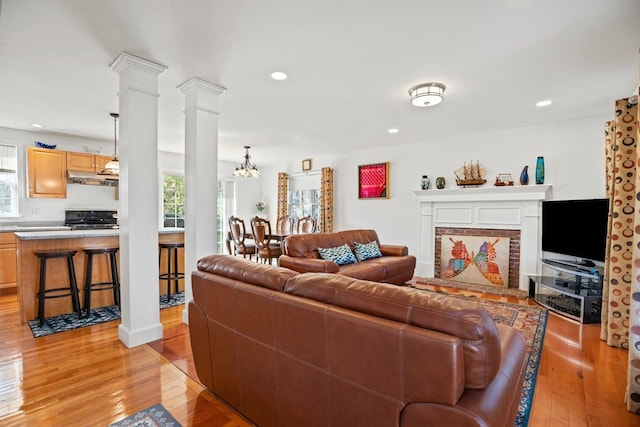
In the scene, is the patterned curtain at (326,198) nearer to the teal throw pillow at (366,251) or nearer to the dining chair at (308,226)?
the dining chair at (308,226)

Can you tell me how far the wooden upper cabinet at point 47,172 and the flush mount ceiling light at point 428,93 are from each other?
558cm

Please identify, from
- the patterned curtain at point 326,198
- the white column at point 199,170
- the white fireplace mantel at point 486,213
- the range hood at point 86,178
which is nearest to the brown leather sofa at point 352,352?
the white column at point 199,170

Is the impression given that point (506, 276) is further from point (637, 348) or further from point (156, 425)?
point (156, 425)

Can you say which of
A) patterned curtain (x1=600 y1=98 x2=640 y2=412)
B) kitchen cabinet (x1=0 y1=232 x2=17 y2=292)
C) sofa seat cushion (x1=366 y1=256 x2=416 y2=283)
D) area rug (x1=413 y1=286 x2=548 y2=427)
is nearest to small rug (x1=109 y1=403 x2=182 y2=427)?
area rug (x1=413 y1=286 x2=548 y2=427)

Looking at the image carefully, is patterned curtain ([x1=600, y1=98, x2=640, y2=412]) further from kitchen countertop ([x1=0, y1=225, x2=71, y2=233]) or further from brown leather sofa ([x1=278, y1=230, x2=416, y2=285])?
kitchen countertop ([x1=0, y1=225, x2=71, y2=233])

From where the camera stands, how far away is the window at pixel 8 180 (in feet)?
15.7

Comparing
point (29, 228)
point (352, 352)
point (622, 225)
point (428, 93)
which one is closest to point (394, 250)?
point (428, 93)

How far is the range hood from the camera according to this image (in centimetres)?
509

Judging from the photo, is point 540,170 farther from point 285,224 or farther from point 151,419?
point 151,419

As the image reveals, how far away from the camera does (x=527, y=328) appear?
3117 millimetres

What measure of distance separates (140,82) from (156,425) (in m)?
2.61

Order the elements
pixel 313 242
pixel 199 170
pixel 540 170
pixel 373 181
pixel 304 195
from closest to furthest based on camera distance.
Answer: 1. pixel 199 170
2. pixel 313 242
3. pixel 540 170
4. pixel 373 181
5. pixel 304 195

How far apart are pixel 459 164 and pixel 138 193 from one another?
15.7ft

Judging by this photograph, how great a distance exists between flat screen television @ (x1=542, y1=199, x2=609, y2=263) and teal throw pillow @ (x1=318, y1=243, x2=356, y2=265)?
2.71 m
